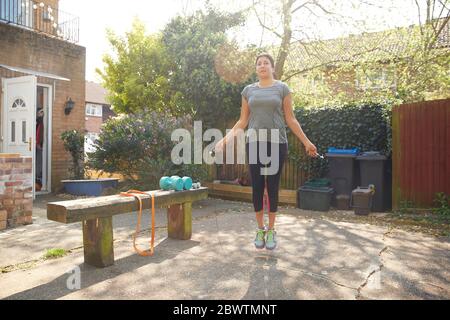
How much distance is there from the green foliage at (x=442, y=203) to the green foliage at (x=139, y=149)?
400 centimetres

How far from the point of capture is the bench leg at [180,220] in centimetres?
404

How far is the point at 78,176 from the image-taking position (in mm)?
8750

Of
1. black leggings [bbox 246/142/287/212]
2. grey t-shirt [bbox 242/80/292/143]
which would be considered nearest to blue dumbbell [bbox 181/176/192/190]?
black leggings [bbox 246/142/287/212]

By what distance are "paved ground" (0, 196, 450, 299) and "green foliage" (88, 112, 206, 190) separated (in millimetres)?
1958

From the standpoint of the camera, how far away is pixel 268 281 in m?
2.77

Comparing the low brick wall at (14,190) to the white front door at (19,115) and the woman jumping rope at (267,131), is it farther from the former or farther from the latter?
the woman jumping rope at (267,131)

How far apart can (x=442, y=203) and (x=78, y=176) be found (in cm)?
766

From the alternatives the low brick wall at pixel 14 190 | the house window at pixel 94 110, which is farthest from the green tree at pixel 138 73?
the house window at pixel 94 110

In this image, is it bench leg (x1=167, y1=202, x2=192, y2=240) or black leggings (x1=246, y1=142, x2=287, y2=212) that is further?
bench leg (x1=167, y1=202, x2=192, y2=240)

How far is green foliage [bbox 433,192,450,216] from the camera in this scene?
5473mm

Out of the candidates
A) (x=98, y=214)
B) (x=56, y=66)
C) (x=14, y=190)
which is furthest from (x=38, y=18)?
(x=98, y=214)

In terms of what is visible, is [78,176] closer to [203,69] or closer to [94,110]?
[203,69]

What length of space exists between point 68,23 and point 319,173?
8.21 metres

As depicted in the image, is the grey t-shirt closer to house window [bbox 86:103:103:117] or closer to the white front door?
the white front door
